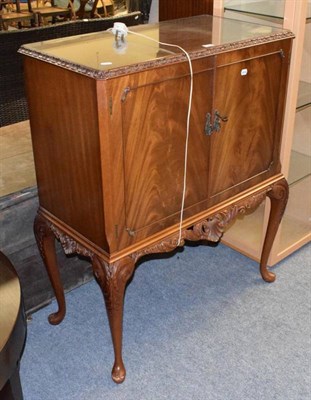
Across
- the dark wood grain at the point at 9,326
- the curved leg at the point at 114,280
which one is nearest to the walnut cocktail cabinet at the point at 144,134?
the curved leg at the point at 114,280

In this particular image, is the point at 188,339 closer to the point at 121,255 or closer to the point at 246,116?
the point at 121,255

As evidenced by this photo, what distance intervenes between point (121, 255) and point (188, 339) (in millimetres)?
589

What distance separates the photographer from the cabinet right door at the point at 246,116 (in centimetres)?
159

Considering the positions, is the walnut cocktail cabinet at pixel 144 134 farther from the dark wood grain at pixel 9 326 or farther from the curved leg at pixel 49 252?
the dark wood grain at pixel 9 326

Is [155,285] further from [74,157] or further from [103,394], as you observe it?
[74,157]

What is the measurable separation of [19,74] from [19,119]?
8.9 inches

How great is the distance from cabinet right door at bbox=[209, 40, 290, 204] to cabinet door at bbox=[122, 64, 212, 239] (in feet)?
0.21

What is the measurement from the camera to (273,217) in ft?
6.74

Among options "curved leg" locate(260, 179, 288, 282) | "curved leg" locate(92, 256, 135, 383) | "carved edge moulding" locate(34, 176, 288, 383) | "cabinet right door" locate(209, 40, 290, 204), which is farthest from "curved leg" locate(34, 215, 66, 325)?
"curved leg" locate(260, 179, 288, 282)

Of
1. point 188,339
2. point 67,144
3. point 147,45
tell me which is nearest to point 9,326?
point 67,144

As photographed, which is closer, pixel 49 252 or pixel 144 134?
pixel 144 134

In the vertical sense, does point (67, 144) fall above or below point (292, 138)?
above

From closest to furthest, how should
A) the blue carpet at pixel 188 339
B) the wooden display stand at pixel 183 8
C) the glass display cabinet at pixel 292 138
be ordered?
the blue carpet at pixel 188 339
the glass display cabinet at pixel 292 138
the wooden display stand at pixel 183 8

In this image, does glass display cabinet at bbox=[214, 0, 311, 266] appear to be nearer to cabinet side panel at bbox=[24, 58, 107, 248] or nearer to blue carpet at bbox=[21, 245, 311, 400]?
blue carpet at bbox=[21, 245, 311, 400]
